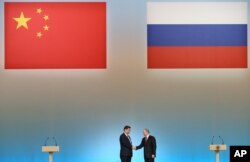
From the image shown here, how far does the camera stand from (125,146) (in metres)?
10.8

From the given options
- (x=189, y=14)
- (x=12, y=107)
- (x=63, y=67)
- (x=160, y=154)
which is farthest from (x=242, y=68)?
(x=12, y=107)

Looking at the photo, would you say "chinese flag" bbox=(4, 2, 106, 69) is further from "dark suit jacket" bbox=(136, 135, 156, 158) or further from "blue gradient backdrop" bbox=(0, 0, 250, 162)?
"dark suit jacket" bbox=(136, 135, 156, 158)

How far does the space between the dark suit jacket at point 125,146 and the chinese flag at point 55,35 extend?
1.76 metres

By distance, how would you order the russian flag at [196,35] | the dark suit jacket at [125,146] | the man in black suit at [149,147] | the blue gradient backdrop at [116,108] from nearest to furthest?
the man in black suit at [149,147] < the dark suit jacket at [125,146] < the blue gradient backdrop at [116,108] < the russian flag at [196,35]

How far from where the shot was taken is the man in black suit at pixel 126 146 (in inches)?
425

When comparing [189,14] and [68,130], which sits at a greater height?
[189,14]

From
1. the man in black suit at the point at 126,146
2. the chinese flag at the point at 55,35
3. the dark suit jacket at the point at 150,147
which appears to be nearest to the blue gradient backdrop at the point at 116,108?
the chinese flag at the point at 55,35

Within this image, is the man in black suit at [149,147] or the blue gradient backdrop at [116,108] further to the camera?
the blue gradient backdrop at [116,108]

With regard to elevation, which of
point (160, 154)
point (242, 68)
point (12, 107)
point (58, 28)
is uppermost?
point (58, 28)

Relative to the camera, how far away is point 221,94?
11797 mm

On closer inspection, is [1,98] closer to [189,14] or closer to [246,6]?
[189,14]

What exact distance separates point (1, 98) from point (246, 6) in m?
5.56

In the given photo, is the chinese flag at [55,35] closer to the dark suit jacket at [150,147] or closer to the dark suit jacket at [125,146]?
the dark suit jacket at [125,146]

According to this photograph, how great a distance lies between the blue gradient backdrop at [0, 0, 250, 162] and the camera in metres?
11.7
